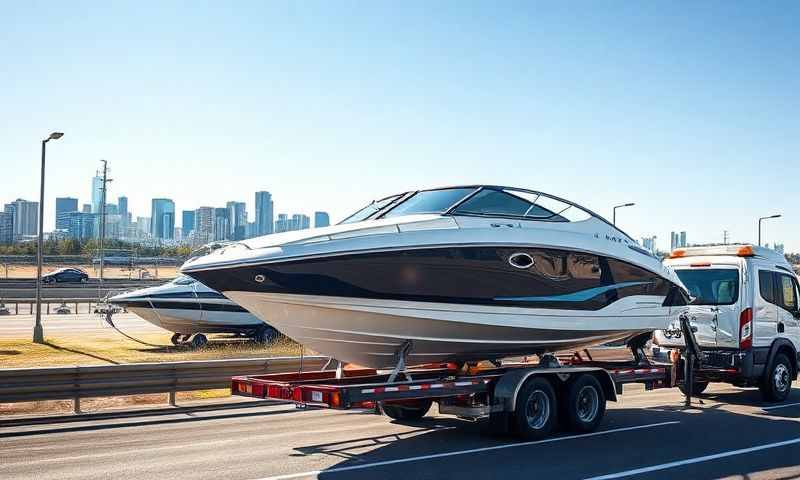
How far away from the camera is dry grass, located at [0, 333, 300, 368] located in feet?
66.3

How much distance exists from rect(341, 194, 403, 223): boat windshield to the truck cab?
5.70m

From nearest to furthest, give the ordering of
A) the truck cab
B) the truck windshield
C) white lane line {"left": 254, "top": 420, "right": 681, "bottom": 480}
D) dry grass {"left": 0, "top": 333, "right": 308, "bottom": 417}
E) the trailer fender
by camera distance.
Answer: white lane line {"left": 254, "top": 420, "right": 681, "bottom": 480} → the trailer fender → dry grass {"left": 0, "top": 333, "right": 308, "bottom": 417} → the truck cab → the truck windshield

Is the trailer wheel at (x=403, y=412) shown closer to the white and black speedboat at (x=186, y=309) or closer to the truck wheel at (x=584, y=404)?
the truck wheel at (x=584, y=404)

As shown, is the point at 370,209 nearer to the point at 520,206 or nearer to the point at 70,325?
the point at 520,206

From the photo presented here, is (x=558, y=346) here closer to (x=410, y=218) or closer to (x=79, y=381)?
(x=410, y=218)

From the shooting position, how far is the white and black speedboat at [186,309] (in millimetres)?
24828

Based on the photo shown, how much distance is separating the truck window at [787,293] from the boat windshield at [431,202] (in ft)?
25.3

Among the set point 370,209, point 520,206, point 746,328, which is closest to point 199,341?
point 370,209

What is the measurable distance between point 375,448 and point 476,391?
153 cm

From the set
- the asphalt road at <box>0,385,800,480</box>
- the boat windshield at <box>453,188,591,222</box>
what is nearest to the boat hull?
the asphalt road at <box>0,385,800,480</box>

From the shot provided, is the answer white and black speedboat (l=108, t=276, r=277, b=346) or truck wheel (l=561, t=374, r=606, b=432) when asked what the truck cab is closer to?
truck wheel (l=561, t=374, r=606, b=432)

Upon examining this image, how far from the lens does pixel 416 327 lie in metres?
10.7

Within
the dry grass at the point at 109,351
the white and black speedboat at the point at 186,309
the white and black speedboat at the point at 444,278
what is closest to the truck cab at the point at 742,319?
the white and black speedboat at the point at 444,278

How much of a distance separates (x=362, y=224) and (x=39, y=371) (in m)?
5.74
